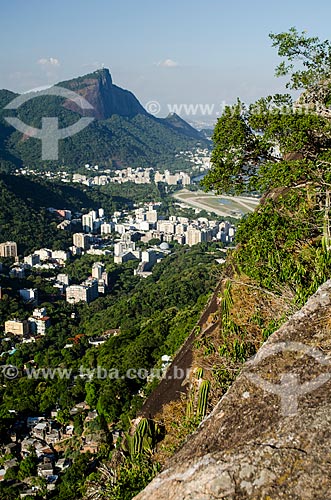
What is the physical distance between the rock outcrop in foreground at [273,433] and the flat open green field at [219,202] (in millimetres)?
25770

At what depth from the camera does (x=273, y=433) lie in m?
1.28

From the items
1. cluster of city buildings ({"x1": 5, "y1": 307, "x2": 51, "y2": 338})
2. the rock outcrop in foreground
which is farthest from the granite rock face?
the rock outcrop in foreground

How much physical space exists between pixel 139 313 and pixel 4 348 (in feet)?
11.2

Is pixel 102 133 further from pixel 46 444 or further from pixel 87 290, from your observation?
pixel 46 444

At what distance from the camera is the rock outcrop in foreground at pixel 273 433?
1.15 meters

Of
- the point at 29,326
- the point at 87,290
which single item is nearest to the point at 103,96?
the point at 87,290

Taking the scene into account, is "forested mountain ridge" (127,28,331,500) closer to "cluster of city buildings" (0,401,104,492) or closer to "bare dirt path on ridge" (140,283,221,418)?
"bare dirt path on ridge" (140,283,221,418)

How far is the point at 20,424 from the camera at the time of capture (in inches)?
285

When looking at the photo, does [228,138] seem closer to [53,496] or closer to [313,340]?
[313,340]

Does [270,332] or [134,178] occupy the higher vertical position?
[270,332]

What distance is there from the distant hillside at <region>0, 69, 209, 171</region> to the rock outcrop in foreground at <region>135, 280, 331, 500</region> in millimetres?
40063

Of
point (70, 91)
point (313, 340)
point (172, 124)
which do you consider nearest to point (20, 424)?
point (313, 340)

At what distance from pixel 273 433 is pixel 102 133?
171 ft

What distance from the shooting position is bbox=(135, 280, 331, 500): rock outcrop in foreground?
1154mm
